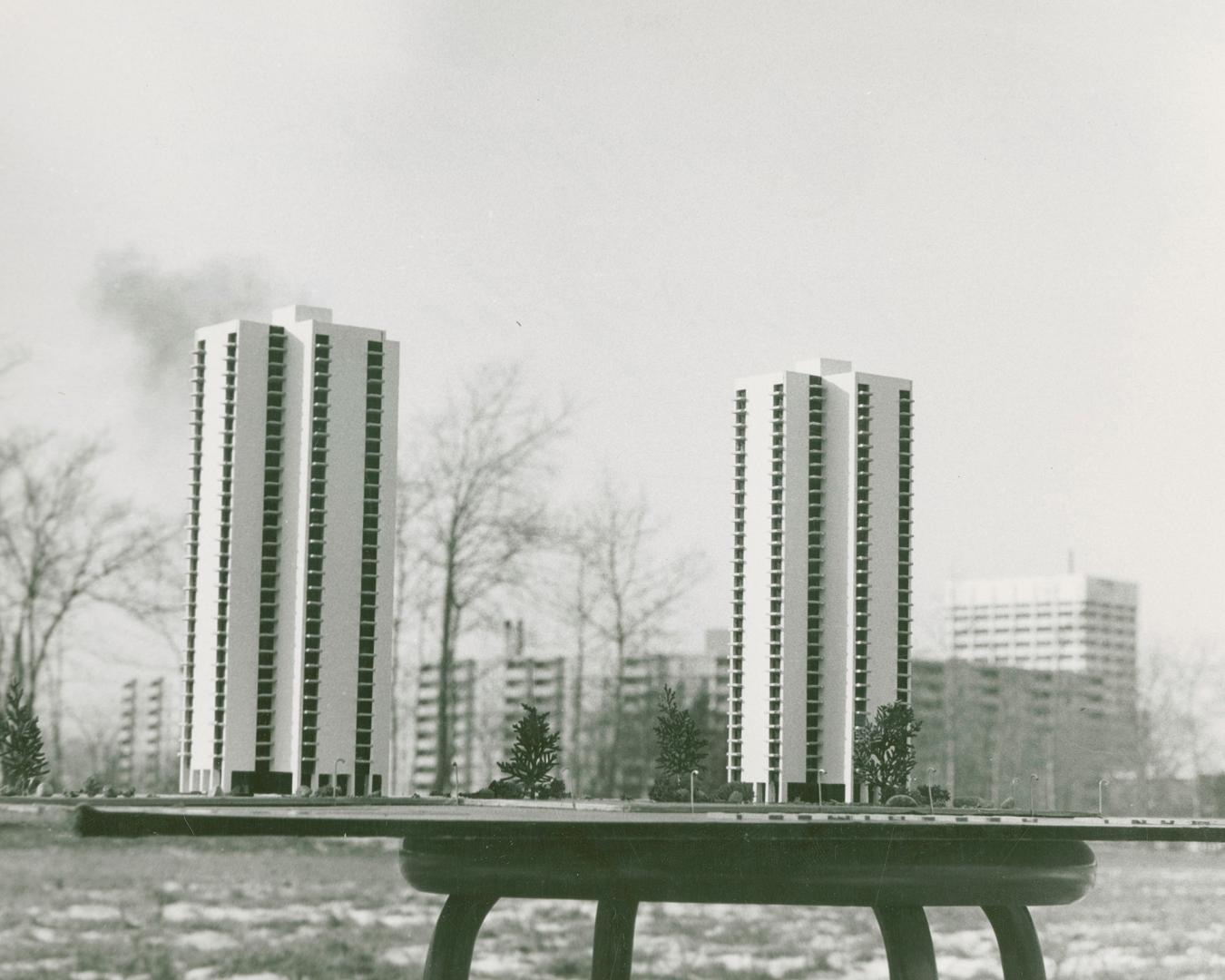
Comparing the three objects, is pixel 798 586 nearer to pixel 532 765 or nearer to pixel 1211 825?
pixel 532 765

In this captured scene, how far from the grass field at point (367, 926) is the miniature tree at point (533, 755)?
12.1 ft

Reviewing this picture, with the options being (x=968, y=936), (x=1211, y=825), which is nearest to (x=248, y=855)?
(x=968, y=936)

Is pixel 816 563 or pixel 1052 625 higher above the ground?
pixel 816 563

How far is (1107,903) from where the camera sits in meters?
27.8

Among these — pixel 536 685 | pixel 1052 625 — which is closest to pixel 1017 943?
pixel 536 685

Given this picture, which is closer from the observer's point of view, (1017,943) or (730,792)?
(1017,943)

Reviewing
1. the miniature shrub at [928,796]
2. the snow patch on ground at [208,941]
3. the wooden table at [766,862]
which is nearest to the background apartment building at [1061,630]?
the miniature shrub at [928,796]

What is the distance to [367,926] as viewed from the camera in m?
22.5

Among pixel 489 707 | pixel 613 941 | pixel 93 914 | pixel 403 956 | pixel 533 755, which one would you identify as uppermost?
pixel 489 707

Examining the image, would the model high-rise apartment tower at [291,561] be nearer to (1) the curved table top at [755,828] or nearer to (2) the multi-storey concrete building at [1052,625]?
(1) the curved table top at [755,828]

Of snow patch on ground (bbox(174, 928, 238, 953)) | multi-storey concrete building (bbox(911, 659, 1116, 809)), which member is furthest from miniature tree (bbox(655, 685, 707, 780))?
multi-storey concrete building (bbox(911, 659, 1116, 809))

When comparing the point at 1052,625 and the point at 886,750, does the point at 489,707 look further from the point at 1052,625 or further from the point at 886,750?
the point at 1052,625

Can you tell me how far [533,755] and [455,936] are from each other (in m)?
8.79

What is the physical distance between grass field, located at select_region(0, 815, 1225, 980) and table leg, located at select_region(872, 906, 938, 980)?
12.4m
